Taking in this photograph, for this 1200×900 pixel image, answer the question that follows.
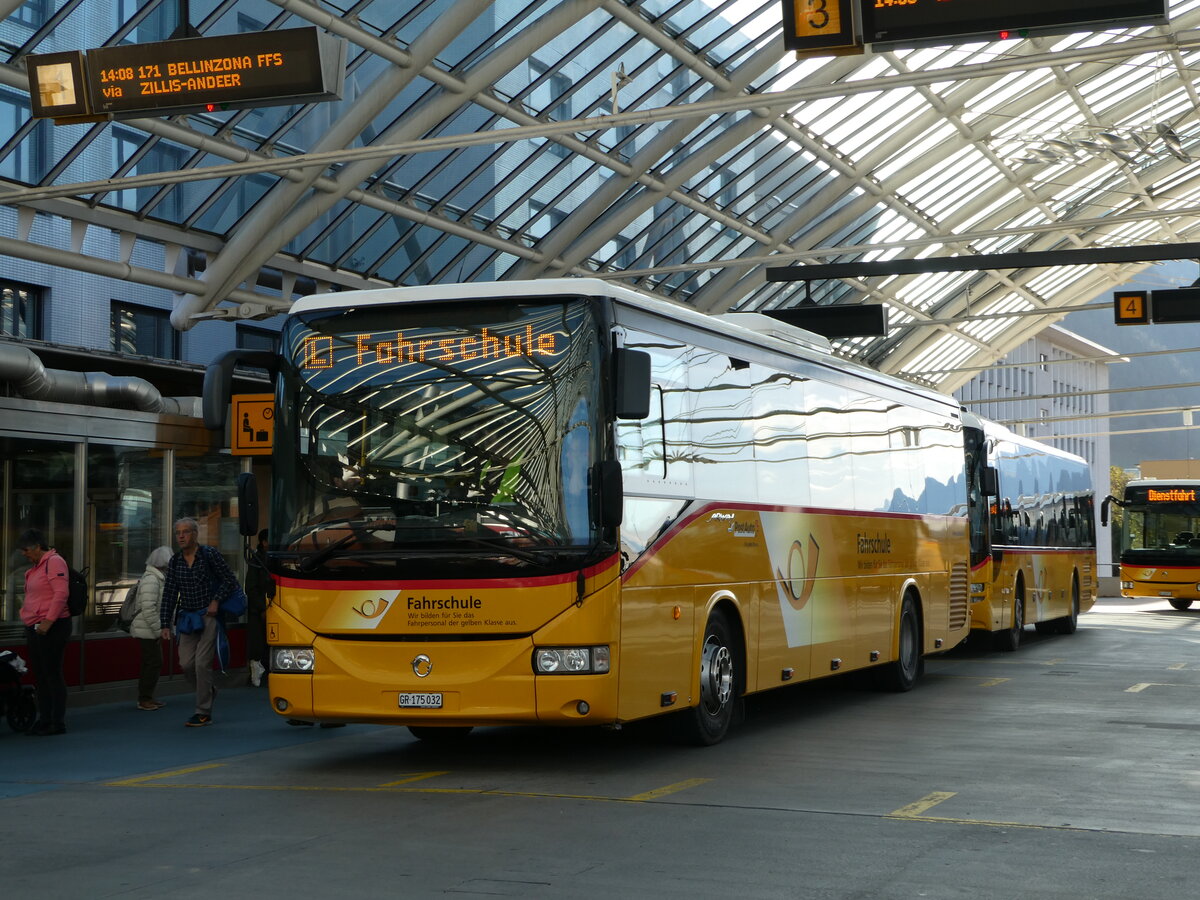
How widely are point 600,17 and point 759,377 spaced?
13.5 m

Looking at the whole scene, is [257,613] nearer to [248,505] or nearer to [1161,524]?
[248,505]

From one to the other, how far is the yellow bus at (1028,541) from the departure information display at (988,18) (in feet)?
40.6

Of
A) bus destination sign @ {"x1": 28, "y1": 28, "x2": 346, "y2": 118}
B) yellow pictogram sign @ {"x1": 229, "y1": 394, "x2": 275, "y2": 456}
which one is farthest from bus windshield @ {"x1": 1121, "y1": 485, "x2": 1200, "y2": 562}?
bus destination sign @ {"x1": 28, "y1": 28, "x2": 346, "y2": 118}

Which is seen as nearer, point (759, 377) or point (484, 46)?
point (759, 377)

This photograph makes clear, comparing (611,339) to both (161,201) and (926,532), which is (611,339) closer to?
(926,532)

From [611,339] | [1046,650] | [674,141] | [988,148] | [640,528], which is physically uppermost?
[988,148]

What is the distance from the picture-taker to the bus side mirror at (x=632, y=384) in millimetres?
9930

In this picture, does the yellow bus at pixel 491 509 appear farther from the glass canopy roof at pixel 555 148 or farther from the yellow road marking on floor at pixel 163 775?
the glass canopy roof at pixel 555 148

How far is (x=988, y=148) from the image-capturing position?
3734 cm

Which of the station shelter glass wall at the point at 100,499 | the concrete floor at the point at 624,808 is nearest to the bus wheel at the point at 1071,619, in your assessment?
the concrete floor at the point at 624,808

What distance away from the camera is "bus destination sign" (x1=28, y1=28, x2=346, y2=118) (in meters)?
11.2

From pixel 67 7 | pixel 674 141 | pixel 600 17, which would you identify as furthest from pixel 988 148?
pixel 67 7

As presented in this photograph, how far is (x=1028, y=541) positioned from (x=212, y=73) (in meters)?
16.4

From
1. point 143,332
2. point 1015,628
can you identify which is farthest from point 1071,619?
point 143,332
